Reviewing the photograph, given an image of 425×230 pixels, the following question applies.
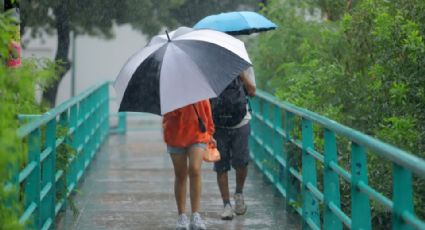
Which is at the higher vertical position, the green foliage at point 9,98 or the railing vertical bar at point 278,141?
the green foliage at point 9,98

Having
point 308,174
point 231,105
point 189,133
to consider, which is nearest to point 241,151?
point 231,105

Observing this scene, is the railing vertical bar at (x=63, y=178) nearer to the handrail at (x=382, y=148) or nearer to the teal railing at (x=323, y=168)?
the teal railing at (x=323, y=168)

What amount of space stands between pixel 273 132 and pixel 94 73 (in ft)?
62.4

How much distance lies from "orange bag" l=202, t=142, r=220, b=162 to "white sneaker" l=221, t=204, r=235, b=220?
1.13 meters

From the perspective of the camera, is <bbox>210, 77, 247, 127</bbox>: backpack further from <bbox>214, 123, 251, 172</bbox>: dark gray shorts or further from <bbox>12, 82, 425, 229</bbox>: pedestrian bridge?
<bbox>12, 82, 425, 229</bbox>: pedestrian bridge

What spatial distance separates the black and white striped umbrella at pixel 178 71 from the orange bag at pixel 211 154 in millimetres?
668

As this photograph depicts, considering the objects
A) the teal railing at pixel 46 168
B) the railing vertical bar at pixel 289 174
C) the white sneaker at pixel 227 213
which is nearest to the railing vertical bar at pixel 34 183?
the teal railing at pixel 46 168

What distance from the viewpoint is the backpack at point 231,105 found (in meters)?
8.57

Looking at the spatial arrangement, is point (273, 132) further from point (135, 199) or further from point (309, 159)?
point (309, 159)

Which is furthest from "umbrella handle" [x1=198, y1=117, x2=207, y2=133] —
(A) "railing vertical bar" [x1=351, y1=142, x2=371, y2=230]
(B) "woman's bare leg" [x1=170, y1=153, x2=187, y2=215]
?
(A) "railing vertical bar" [x1=351, y1=142, x2=371, y2=230]

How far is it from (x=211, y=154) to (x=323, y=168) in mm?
951

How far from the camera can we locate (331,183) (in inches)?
276

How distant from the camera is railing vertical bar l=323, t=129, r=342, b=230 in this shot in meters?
6.97

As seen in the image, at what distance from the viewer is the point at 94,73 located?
2959 centimetres
